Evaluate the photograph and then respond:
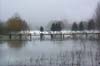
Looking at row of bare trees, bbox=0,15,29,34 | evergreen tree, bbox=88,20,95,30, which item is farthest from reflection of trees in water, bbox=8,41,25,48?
evergreen tree, bbox=88,20,95,30

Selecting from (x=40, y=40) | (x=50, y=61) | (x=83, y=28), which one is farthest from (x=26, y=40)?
(x=50, y=61)

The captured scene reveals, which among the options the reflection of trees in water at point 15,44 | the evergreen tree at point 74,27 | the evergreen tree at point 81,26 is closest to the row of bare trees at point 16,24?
the reflection of trees in water at point 15,44

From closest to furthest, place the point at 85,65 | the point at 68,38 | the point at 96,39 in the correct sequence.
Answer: the point at 85,65, the point at 96,39, the point at 68,38

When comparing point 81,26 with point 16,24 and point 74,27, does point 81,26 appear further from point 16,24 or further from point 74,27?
point 16,24

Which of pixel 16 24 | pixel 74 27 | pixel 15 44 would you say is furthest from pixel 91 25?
pixel 15 44

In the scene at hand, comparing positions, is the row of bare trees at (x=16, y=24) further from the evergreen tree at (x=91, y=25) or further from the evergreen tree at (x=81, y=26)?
the evergreen tree at (x=91, y=25)

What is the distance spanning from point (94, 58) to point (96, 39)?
2.85 m

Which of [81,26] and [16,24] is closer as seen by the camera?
[16,24]

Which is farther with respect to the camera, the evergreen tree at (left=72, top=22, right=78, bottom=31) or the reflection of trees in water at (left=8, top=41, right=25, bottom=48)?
the evergreen tree at (left=72, top=22, right=78, bottom=31)

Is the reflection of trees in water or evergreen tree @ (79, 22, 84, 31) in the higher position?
evergreen tree @ (79, 22, 84, 31)

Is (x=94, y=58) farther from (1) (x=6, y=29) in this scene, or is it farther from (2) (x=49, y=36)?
(2) (x=49, y=36)

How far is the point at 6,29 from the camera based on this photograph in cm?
599

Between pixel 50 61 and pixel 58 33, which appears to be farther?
pixel 58 33

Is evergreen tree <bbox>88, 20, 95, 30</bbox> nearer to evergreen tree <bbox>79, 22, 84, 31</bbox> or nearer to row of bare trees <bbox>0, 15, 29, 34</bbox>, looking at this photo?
evergreen tree <bbox>79, 22, 84, 31</bbox>
